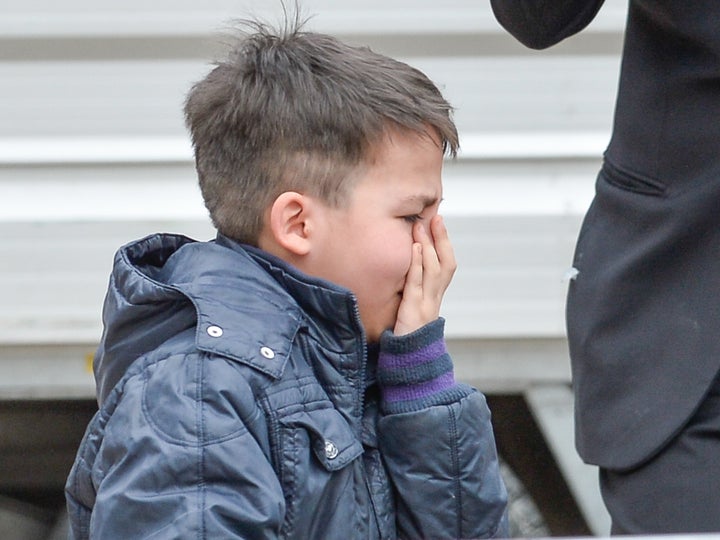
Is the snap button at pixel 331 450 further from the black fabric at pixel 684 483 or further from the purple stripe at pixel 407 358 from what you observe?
the black fabric at pixel 684 483

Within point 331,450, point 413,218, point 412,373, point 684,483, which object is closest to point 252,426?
point 331,450

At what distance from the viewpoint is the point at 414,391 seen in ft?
5.55

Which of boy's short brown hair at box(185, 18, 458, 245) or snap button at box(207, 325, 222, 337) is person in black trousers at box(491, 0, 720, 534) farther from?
snap button at box(207, 325, 222, 337)

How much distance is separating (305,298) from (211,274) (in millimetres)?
132

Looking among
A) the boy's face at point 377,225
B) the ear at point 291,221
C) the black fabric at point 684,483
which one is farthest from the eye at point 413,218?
the black fabric at point 684,483

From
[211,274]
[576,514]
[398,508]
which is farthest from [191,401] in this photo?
[576,514]

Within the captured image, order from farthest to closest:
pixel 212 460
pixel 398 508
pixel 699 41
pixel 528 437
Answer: pixel 528 437, pixel 398 508, pixel 699 41, pixel 212 460

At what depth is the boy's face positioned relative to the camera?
5.47 ft

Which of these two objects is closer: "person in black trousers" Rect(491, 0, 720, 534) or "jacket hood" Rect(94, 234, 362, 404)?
"jacket hood" Rect(94, 234, 362, 404)

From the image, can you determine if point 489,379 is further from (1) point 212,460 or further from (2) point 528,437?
(1) point 212,460

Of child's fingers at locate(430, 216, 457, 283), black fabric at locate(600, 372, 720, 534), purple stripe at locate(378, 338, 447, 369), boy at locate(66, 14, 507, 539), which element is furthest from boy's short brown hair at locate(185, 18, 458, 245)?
black fabric at locate(600, 372, 720, 534)

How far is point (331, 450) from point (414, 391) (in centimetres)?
20

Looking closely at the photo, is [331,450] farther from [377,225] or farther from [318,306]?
[377,225]

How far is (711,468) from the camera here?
1.65 meters
